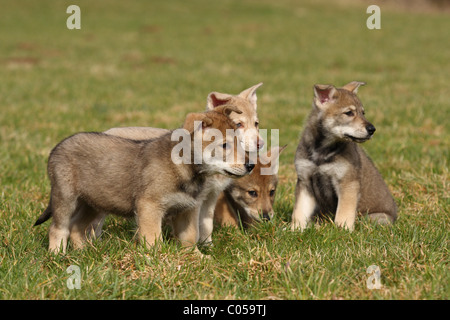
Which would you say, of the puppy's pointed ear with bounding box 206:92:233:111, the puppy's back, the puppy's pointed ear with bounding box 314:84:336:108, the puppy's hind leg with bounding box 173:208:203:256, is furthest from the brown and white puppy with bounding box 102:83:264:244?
the puppy's pointed ear with bounding box 314:84:336:108

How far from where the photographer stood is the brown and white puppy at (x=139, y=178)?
4.53 meters

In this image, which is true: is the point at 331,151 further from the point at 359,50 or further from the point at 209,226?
the point at 359,50

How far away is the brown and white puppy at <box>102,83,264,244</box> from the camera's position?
4965 millimetres

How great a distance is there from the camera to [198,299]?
3.76 metres

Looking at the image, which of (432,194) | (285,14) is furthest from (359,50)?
(432,194)

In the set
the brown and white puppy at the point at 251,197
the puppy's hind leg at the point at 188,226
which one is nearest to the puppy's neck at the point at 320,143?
the brown and white puppy at the point at 251,197

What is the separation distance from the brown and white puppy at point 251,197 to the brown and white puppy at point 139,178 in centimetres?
91

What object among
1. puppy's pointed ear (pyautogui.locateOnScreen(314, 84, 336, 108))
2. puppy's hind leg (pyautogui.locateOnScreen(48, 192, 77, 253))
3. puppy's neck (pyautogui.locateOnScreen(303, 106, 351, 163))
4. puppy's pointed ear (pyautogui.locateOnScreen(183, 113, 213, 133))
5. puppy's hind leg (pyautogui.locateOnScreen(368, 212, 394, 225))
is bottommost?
puppy's hind leg (pyautogui.locateOnScreen(368, 212, 394, 225))

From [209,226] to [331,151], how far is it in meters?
1.37

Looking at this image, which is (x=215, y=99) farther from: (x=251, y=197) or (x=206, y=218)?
(x=206, y=218)

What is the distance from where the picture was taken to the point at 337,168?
5477 mm

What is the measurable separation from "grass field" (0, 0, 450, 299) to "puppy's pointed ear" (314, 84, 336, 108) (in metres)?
1.22

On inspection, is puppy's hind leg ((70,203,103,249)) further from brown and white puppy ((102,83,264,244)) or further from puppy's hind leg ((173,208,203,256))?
puppy's hind leg ((173,208,203,256))

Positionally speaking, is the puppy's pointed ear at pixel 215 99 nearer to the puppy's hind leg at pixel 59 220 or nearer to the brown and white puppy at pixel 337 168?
the brown and white puppy at pixel 337 168
